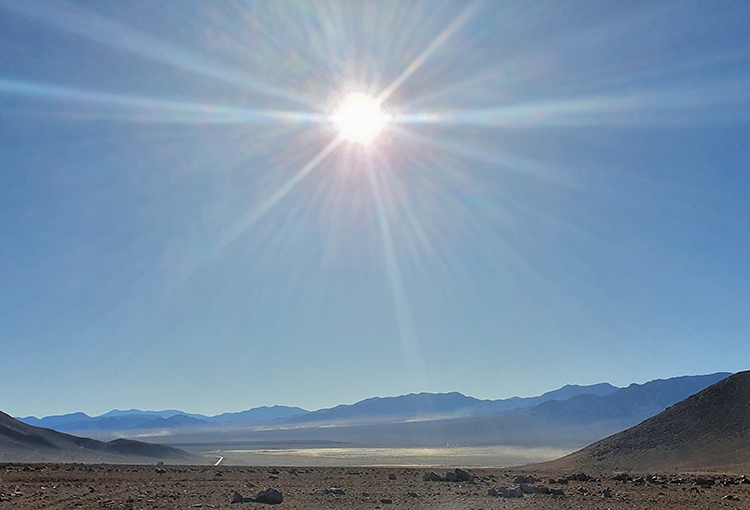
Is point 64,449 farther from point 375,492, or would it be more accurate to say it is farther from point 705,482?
point 705,482

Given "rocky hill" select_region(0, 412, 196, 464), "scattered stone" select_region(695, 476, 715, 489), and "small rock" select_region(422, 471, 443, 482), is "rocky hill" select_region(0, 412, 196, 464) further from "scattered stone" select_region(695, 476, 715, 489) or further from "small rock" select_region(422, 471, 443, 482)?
"scattered stone" select_region(695, 476, 715, 489)

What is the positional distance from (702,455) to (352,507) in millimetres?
30797

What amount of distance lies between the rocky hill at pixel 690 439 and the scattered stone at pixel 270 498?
2686 cm

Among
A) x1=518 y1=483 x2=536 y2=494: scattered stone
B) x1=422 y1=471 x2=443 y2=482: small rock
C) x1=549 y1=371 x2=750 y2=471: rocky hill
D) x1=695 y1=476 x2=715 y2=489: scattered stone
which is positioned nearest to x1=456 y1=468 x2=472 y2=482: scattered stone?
x1=422 y1=471 x2=443 y2=482: small rock

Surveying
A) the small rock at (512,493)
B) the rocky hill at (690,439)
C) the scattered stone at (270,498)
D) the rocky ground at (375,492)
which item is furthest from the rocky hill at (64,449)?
the small rock at (512,493)

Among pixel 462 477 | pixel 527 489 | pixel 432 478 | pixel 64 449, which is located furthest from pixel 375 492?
pixel 64 449

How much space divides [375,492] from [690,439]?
105ft

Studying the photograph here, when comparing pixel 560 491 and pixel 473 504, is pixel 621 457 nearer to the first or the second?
pixel 560 491

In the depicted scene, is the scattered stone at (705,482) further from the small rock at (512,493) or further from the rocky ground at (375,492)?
the small rock at (512,493)

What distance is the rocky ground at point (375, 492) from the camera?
16.1 meters

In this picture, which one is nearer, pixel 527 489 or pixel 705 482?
pixel 527 489

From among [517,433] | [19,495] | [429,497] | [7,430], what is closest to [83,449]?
[7,430]

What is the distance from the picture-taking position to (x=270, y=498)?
16.7 meters

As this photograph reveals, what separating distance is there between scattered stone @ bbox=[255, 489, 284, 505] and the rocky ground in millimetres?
75
